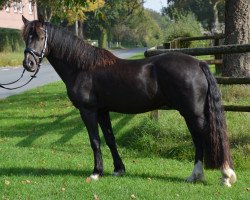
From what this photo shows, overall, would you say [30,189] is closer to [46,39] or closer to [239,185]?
[46,39]

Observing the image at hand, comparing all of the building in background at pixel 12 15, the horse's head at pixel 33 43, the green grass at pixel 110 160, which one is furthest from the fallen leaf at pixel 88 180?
the building in background at pixel 12 15

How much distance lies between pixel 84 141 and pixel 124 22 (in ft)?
256

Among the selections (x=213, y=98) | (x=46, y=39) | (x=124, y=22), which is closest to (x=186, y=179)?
(x=213, y=98)

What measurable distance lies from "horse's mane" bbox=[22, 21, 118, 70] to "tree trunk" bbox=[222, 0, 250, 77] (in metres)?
5.70

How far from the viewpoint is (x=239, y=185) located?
19.6 feet

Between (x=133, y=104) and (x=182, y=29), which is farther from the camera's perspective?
(x=182, y=29)

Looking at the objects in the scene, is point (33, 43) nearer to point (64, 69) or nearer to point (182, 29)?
point (64, 69)

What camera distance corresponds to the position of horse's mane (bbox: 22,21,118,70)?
20.6 feet

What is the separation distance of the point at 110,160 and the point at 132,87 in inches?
78.8

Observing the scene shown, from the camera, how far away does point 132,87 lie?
6.08 metres

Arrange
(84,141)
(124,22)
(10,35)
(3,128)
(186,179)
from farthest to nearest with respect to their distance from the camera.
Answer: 1. (124,22)
2. (10,35)
3. (3,128)
4. (84,141)
5. (186,179)

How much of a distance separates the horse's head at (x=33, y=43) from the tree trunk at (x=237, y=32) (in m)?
6.24

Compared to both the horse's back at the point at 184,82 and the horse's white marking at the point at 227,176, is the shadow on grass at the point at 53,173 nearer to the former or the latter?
the horse's white marking at the point at 227,176

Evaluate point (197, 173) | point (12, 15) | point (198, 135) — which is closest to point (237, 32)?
point (198, 135)
